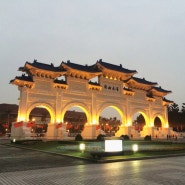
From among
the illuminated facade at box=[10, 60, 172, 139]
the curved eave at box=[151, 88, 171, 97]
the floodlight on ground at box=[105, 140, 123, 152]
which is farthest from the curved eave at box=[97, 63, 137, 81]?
the floodlight on ground at box=[105, 140, 123, 152]

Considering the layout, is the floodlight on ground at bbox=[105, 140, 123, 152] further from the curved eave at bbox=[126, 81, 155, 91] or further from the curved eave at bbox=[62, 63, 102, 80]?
the curved eave at bbox=[126, 81, 155, 91]

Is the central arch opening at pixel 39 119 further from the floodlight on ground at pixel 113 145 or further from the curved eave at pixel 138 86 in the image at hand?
the floodlight on ground at pixel 113 145

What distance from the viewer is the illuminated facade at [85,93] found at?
3475cm

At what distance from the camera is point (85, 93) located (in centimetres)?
3934

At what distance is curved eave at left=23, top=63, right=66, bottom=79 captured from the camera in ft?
114

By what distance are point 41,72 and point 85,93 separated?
8.55 m

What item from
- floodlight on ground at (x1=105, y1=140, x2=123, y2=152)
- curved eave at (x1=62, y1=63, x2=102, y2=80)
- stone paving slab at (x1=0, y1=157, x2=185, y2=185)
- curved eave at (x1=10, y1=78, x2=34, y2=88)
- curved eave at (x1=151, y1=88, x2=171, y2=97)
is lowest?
stone paving slab at (x1=0, y1=157, x2=185, y2=185)

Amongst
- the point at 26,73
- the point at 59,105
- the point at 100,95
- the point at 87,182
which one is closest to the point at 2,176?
the point at 87,182

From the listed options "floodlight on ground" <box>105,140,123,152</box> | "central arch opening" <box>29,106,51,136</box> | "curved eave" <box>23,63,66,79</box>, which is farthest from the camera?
"central arch opening" <box>29,106,51,136</box>

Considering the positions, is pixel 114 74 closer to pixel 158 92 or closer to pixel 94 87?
pixel 94 87

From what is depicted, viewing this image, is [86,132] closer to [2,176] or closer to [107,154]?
[107,154]

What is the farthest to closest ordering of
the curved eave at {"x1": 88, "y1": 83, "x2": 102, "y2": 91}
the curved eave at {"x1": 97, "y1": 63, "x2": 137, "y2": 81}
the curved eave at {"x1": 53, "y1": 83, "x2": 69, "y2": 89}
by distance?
the curved eave at {"x1": 97, "y1": 63, "x2": 137, "y2": 81} < the curved eave at {"x1": 88, "y1": 83, "x2": 102, "y2": 91} < the curved eave at {"x1": 53, "y1": 83, "x2": 69, "y2": 89}

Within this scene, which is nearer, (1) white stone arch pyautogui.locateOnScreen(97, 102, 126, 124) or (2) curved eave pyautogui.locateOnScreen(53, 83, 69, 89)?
(2) curved eave pyautogui.locateOnScreen(53, 83, 69, 89)

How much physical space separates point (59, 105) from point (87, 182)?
95.8ft
